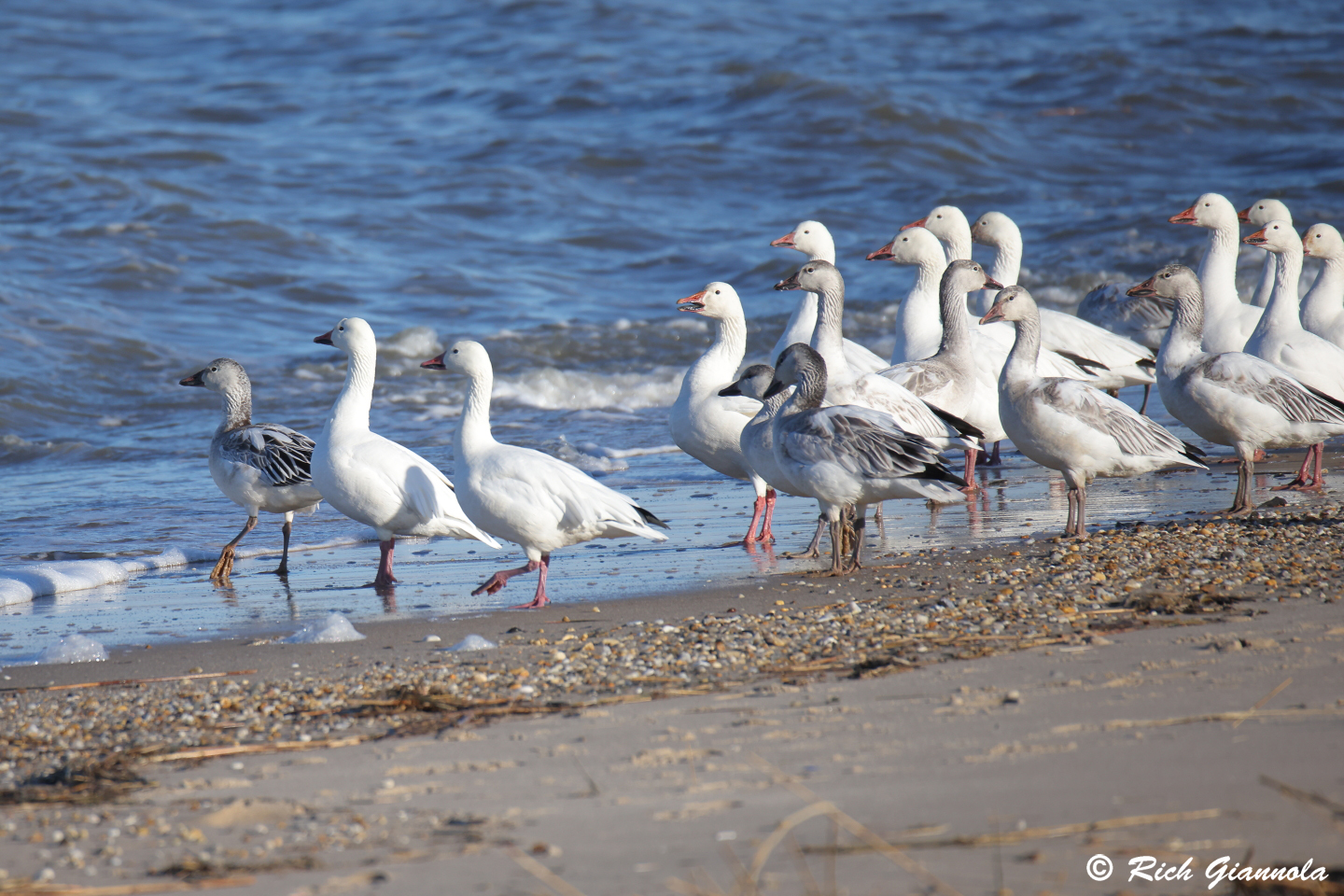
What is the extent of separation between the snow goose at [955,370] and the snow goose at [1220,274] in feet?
7.10

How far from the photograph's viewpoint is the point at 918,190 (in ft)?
73.2

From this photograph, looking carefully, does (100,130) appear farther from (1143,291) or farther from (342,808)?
(342,808)

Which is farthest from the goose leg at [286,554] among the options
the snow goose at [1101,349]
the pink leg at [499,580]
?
the snow goose at [1101,349]

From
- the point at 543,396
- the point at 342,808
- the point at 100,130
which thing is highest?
the point at 100,130

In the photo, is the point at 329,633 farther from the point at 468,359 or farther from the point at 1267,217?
the point at 1267,217

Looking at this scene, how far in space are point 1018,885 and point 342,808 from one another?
1613 millimetres

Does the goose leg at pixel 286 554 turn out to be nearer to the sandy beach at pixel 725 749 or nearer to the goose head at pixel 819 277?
the sandy beach at pixel 725 749

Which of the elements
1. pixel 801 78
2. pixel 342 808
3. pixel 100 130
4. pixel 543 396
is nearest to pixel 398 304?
pixel 543 396

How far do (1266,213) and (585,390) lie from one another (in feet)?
21.9

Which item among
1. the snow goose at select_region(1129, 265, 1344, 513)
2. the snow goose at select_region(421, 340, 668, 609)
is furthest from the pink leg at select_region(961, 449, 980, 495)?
the snow goose at select_region(421, 340, 668, 609)

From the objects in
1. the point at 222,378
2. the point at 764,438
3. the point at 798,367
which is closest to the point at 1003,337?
the point at 798,367

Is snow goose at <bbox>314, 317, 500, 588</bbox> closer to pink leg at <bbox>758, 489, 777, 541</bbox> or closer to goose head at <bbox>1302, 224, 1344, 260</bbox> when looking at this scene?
pink leg at <bbox>758, 489, 777, 541</bbox>

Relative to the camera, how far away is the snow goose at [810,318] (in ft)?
32.2

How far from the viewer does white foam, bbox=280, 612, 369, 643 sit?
18.8ft
